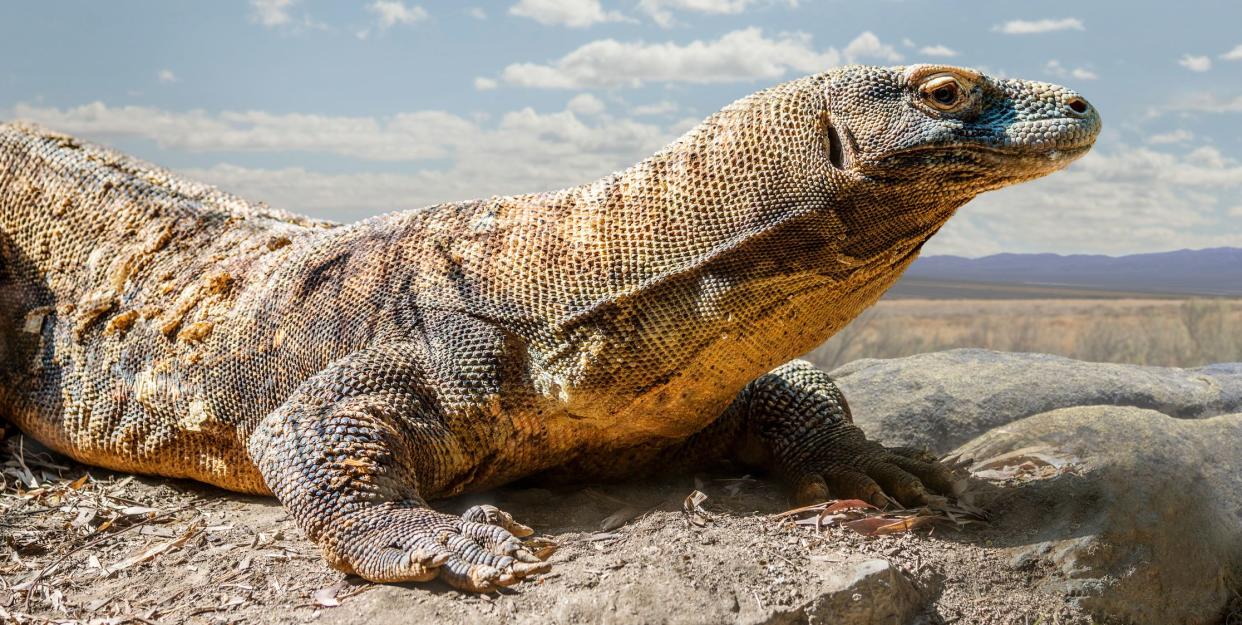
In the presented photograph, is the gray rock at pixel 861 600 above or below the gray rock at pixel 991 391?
below

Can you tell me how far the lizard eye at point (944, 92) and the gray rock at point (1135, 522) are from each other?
2.20 m

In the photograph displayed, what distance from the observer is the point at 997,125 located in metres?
4.94

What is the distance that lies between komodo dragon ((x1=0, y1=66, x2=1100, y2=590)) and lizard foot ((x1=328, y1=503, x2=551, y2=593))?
0.04 feet

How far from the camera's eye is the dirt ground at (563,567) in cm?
449

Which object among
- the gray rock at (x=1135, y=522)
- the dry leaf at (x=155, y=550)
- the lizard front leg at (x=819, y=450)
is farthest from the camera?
the lizard front leg at (x=819, y=450)

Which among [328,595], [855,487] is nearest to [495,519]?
[328,595]

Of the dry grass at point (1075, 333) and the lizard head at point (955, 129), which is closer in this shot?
the lizard head at point (955, 129)

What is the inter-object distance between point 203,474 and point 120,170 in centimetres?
279

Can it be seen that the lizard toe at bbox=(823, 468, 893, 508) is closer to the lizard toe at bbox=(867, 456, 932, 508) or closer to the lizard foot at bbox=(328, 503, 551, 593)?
the lizard toe at bbox=(867, 456, 932, 508)

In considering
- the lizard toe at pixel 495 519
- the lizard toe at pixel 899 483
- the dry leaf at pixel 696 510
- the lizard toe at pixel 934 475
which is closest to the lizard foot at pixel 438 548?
the lizard toe at pixel 495 519

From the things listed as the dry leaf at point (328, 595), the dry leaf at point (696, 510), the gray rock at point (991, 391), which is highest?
the gray rock at point (991, 391)

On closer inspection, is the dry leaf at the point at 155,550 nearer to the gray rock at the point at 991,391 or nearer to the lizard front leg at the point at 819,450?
the lizard front leg at the point at 819,450

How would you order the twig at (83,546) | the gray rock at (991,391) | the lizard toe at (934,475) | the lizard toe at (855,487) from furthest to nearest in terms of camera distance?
the gray rock at (991,391) < the lizard toe at (934,475) < the lizard toe at (855,487) < the twig at (83,546)

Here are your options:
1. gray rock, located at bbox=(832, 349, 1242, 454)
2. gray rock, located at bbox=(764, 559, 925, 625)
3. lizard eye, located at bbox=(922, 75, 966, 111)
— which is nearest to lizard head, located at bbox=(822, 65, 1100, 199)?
lizard eye, located at bbox=(922, 75, 966, 111)
